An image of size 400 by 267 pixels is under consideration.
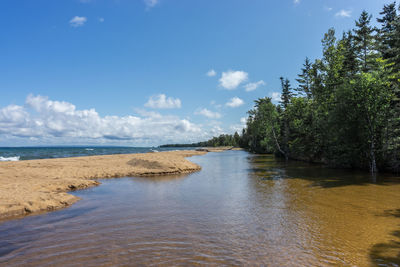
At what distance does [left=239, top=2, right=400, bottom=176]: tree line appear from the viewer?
19875mm

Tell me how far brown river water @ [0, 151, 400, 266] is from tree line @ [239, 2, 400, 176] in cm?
1071

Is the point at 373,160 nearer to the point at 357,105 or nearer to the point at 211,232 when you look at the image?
the point at 357,105

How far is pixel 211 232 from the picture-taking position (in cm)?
720

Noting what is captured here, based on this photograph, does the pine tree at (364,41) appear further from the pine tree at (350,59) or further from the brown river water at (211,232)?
the brown river water at (211,232)

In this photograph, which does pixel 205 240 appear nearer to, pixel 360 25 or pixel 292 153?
pixel 360 25

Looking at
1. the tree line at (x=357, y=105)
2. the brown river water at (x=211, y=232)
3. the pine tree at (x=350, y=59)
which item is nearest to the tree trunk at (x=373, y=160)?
→ the tree line at (x=357, y=105)

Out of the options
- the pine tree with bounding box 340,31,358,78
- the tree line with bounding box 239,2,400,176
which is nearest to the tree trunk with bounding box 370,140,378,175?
the tree line with bounding box 239,2,400,176

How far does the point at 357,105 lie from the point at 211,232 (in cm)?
2046

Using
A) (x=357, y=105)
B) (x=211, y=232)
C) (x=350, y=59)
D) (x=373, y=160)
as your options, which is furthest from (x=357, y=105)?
(x=211, y=232)

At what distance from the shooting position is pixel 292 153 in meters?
43.8

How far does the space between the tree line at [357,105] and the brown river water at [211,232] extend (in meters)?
10.7

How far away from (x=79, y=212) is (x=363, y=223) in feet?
37.7

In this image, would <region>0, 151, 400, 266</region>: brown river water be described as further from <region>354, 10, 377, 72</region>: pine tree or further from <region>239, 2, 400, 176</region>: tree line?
<region>354, 10, 377, 72</region>: pine tree

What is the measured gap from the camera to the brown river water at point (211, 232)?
17.8 feet
